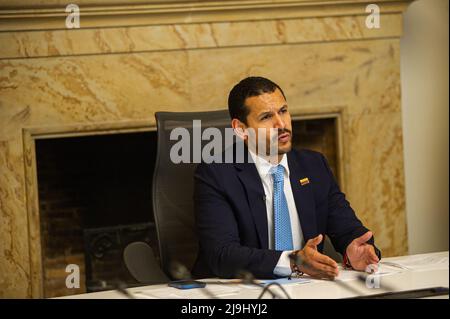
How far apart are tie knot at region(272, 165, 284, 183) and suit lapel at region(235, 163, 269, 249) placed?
0.16 ft

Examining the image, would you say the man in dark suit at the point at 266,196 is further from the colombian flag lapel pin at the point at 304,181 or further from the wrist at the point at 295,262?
the wrist at the point at 295,262

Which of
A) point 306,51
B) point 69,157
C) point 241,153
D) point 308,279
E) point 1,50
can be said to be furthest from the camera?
point 69,157

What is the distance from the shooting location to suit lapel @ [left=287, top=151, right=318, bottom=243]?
8.11 feet

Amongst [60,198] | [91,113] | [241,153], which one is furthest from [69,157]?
[241,153]

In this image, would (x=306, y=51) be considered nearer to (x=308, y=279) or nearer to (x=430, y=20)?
(x=430, y=20)

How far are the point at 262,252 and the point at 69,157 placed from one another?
209 centimetres

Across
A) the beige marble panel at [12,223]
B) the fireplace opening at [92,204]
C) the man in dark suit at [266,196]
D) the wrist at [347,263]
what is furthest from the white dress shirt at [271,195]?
the fireplace opening at [92,204]

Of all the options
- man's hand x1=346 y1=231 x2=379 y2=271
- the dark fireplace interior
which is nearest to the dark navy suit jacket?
man's hand x1=346 y1=231 x2=379 y2=271

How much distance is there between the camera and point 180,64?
3623mm

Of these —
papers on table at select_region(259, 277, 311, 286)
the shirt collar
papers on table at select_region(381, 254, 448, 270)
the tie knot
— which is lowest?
papers on table at select_region(259, 277, 311, 286)

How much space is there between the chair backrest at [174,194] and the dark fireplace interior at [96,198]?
1293mm

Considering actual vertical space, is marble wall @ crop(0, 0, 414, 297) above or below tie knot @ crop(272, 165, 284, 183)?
above

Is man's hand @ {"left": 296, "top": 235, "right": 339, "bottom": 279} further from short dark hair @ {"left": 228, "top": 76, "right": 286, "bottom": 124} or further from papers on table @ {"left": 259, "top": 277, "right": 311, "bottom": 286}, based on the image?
short dark hair @ {"left": 228, "top": 76, "right": 286, "bottom": 124}
